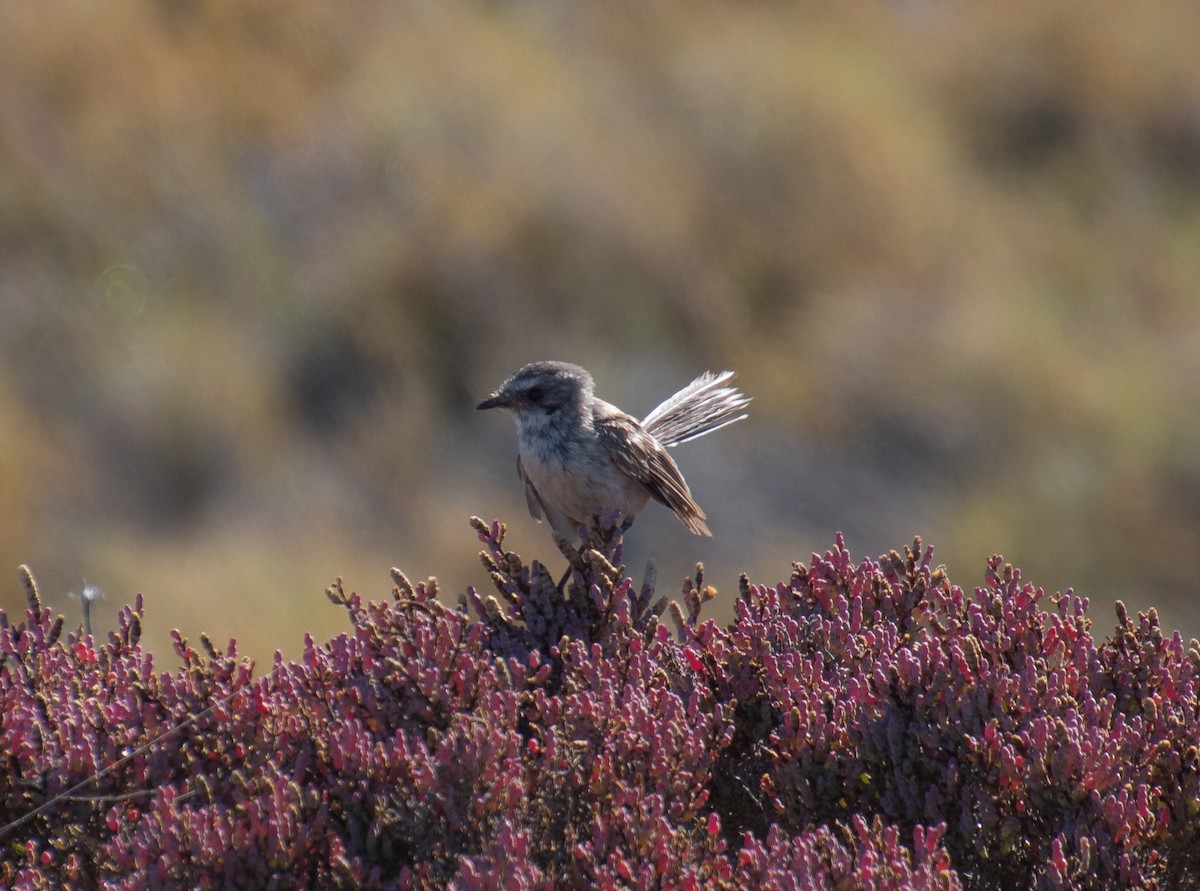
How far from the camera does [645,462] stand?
6816 mm

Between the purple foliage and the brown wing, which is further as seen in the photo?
the brown wing

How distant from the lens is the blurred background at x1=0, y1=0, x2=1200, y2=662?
11.4 m

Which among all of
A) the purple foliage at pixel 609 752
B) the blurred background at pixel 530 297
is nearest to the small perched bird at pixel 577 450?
the purple foliage at pixel 609 752

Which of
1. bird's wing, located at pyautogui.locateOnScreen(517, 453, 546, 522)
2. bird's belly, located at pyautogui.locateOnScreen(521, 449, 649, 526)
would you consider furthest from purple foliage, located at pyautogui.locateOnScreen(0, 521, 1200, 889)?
bird's wing, located at pyautogui.locateOnScreen(517, 453, 546, 522)

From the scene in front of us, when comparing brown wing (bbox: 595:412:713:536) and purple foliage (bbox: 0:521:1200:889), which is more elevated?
brown wing (bbox: 595:412:713:536)

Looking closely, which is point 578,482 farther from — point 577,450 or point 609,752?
point 609,752

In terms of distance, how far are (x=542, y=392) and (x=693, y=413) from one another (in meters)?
1.52

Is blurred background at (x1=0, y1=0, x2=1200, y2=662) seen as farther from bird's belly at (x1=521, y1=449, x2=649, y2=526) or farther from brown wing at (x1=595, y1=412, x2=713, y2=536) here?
bird's belly at (x1=521, y1=449, x2=649, y2=526)

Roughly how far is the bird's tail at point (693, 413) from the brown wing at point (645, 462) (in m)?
0.77

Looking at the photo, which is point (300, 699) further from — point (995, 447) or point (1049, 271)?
point (1049, 271)

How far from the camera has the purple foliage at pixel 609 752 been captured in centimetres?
344

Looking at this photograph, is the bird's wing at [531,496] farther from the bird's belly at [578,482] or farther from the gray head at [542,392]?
the gray head at [542,392]

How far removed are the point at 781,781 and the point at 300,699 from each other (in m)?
1.31

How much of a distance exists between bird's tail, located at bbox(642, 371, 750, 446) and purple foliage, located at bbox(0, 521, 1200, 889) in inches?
130
